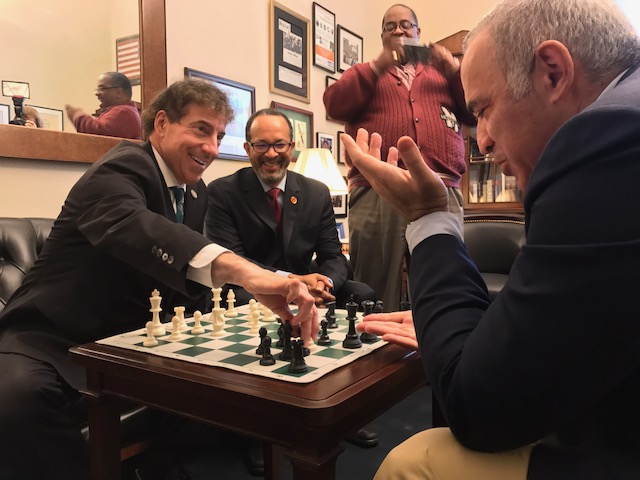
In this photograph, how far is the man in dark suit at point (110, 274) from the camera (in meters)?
1.32

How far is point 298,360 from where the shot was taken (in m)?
1.06

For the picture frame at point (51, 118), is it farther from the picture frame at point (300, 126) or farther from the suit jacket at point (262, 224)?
the picture frame at point (300, 126)

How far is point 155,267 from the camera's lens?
1353 millimetres

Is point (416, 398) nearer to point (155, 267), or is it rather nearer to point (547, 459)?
point (155, 267)

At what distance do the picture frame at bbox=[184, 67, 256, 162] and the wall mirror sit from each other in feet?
1.90

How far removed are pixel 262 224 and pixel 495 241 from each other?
6.81 feet

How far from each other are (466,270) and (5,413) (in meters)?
1.19

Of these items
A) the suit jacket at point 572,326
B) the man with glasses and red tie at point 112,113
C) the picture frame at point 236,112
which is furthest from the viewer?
the picture frame at point 236,112

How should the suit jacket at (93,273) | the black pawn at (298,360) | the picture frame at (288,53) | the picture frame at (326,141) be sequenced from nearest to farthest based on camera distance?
the black pawn at (298,360), the suit jacket at (93,273), the picture frame at (288,53), the picture frame at (326,141)

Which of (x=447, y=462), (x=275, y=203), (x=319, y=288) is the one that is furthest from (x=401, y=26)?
(x=447, y=462)

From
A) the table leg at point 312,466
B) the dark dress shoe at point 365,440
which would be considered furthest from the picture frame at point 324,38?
the table leg at point 312,466

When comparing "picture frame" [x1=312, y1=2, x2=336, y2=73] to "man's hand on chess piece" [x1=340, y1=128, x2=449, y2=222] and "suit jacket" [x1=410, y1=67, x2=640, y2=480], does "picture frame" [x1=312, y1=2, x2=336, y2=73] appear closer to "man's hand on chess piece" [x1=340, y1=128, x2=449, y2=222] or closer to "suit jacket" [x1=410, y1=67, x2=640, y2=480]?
"man's hand on chess piece" [x1=340, y1=128, x2=449, y2=222]

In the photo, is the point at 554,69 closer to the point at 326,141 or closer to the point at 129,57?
the point at 129,57

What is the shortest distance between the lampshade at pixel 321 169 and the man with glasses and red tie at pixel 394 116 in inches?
40.8
